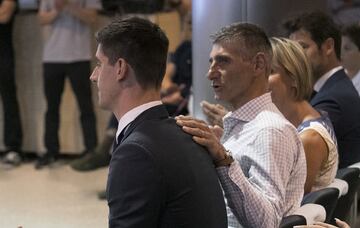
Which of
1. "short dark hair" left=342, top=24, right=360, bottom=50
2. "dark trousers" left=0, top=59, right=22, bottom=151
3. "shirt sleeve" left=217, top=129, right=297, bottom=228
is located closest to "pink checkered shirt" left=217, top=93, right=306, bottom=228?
"shirt sleeve" left=217, top=129, right=297, bottom=228

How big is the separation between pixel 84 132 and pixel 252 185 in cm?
382

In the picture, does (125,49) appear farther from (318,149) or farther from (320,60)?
(320,60)

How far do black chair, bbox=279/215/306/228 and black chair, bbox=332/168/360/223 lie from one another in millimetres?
464

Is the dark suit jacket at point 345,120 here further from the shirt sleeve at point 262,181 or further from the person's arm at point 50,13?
the person's arm at point 50,13

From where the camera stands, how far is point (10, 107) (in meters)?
5.87

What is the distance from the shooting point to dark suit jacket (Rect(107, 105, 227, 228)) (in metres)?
1.59

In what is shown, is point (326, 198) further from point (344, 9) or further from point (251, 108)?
point (344, 9)

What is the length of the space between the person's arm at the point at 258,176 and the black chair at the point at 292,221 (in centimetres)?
2

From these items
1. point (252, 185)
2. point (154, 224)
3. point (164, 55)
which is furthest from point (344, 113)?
point (154, 224)

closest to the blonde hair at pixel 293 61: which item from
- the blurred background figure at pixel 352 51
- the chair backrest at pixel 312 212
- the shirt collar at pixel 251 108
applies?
the shirt collar at pixel 251 108

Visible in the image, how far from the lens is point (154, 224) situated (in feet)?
5.33

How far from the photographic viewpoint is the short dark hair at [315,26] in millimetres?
3193

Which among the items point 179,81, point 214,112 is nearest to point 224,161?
point 214,112

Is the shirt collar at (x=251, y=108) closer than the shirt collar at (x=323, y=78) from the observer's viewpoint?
Yes
